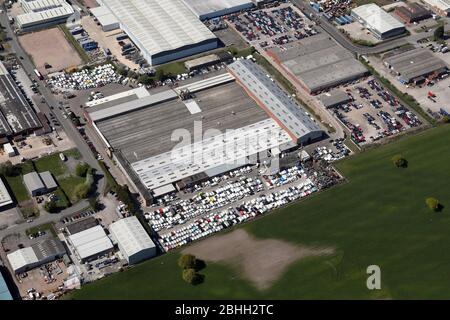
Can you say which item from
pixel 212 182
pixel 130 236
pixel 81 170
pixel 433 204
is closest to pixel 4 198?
pixel 81 170

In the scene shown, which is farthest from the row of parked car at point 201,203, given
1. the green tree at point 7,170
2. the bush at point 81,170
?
the green tree at point 7,170

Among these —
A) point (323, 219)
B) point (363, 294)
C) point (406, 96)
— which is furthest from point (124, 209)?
point (406, 96)

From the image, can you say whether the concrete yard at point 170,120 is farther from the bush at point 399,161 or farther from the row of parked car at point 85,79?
the bush at point 399,161

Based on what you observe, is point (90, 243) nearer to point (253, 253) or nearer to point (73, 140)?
point (253, 253)

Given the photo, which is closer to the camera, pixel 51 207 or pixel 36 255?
pixel 36 255

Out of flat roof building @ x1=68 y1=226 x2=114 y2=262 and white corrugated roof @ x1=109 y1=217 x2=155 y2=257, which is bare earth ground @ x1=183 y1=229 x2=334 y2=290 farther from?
flat roof building @ x1=68 y1=226 x2=114 y2=262

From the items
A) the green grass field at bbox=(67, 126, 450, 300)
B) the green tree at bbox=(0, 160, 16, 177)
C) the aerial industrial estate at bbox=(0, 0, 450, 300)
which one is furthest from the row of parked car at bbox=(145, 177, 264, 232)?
the green tree at bbox=(0, 160, 16, 177)
